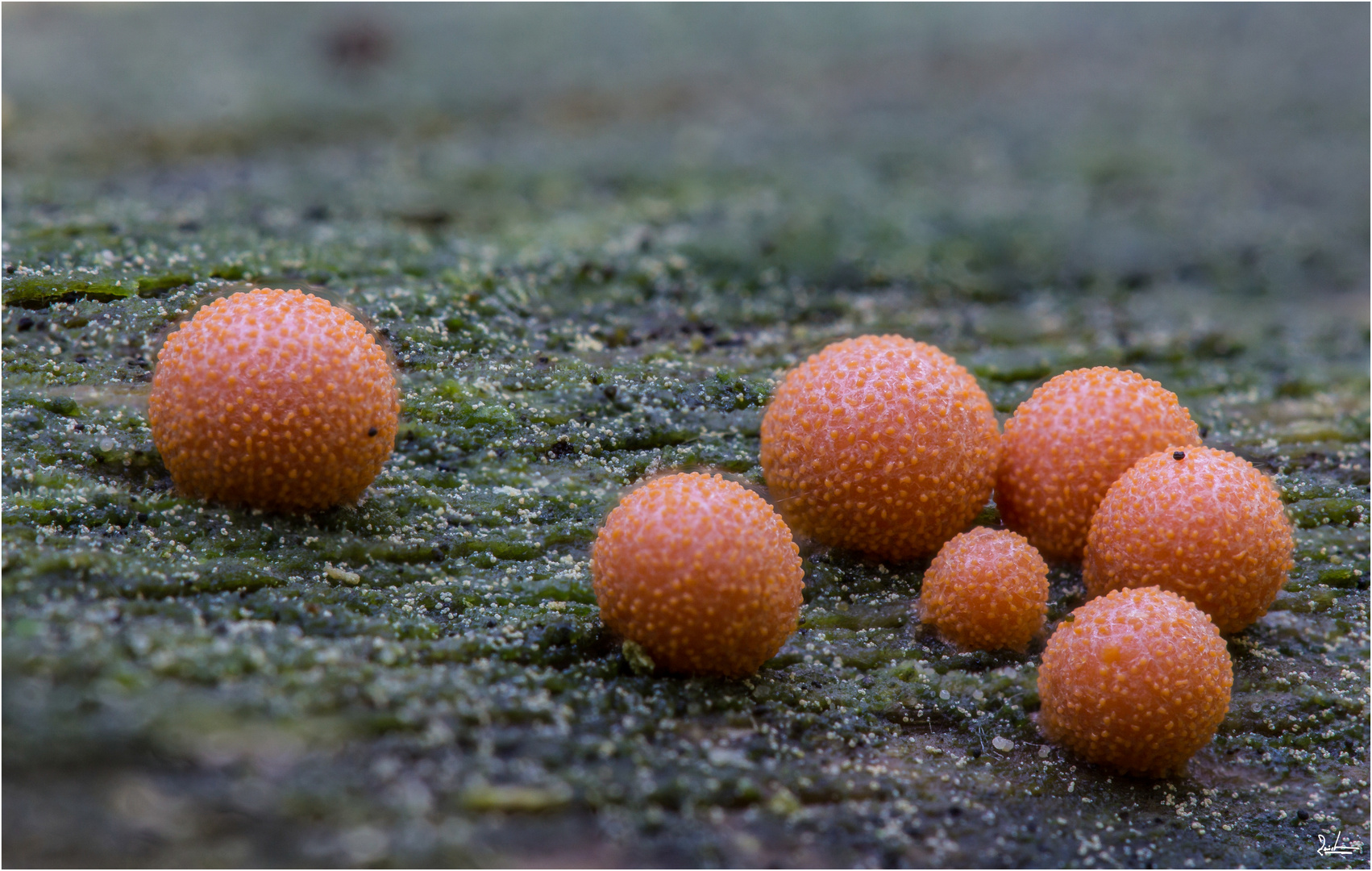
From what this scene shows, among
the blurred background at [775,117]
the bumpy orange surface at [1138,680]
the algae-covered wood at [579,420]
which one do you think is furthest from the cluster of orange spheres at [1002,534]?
the blurred background at [775,117]

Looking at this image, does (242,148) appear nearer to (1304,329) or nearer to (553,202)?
(553,202)

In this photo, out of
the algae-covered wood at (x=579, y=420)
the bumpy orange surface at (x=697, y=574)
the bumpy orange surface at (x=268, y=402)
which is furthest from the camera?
the bumpy orange surface at (x=268, y=402)

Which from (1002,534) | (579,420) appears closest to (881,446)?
(1002,534)

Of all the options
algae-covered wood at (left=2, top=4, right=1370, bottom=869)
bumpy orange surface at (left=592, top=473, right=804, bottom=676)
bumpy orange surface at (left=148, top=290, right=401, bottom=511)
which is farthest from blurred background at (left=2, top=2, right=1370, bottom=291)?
bumpy orange surface at (left=592, top=473, right=804, bottom=676)

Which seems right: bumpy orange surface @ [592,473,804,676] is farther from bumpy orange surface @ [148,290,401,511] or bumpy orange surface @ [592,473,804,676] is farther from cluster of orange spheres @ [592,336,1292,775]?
bumpy orange surface @ [148,290,401,511]

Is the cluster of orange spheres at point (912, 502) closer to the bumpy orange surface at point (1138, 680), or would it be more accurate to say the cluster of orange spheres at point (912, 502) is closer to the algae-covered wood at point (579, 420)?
the bumpy orange surface at point (1138, 680)

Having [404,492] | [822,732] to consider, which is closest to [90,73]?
[404,492]
